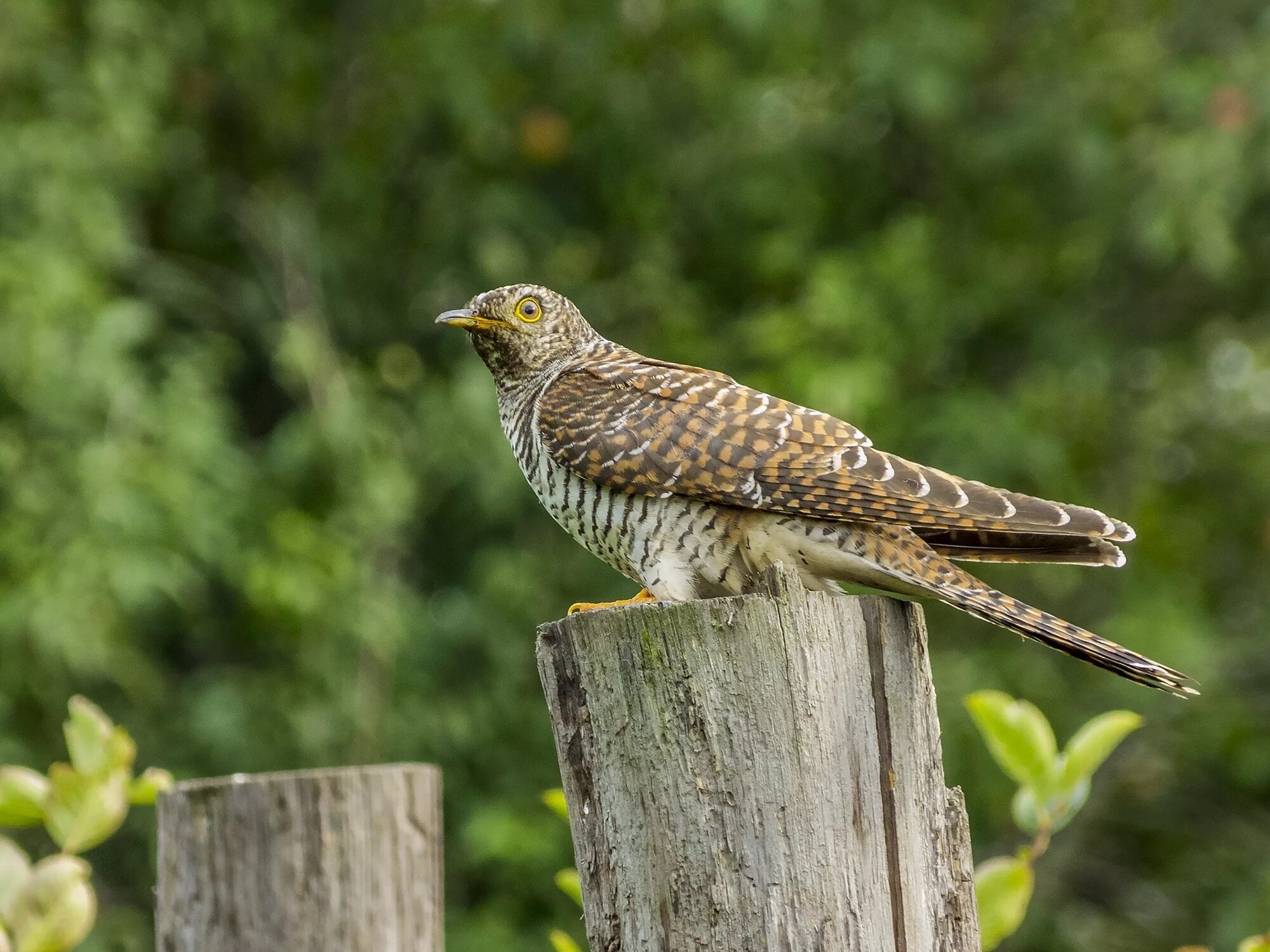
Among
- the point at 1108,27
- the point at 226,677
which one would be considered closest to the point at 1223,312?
the point at 1108,27

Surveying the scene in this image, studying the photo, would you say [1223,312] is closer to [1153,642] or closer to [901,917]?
[1153,642]

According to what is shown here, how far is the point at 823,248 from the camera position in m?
8.22

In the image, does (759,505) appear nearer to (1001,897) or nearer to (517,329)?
(1001,897)

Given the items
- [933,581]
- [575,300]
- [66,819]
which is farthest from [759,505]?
[575,300]

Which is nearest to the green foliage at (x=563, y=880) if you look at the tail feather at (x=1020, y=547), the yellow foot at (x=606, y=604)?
the yellow foot at (x=606, y=604)

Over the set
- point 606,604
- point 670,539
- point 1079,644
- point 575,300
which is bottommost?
point 1079,644

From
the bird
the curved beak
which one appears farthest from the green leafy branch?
the curved beak

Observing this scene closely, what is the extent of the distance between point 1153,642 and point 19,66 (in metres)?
5.77

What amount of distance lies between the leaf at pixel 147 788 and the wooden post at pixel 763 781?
0.67 meters

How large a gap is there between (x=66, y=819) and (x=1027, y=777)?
1.31m

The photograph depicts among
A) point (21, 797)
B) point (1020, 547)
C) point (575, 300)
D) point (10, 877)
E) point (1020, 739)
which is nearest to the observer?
point (10, 877)

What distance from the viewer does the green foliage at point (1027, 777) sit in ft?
6.92

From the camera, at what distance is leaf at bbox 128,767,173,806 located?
2.20 meters

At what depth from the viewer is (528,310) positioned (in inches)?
141
